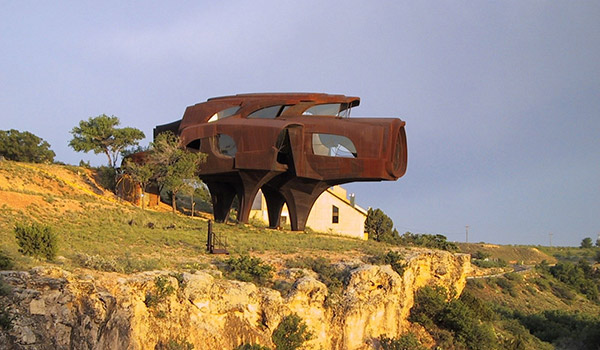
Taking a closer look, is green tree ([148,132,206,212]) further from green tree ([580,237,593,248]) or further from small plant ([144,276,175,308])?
green tree ([580,237,593,248])

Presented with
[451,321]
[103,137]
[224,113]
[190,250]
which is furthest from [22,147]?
[451,321]

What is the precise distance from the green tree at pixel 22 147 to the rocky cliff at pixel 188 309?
4845 cm

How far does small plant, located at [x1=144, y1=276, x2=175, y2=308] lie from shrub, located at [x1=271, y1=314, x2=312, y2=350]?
4.35 meters

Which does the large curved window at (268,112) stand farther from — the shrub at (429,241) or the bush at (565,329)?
the bush at (565,329)

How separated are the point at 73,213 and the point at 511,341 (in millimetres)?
25823

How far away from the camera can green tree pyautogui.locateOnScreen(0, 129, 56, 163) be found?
2518 inches

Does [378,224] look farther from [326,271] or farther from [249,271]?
[249,271]

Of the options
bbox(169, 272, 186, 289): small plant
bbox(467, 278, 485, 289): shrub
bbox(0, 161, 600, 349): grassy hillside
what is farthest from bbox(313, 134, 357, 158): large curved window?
bbox(169, 272, 186, 289): small plant

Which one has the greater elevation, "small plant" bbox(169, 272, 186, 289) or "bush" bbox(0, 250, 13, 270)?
"bush" bbox(0, 250, 13, 270)

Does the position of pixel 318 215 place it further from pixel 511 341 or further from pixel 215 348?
pixel 215 348

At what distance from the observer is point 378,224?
6669cm

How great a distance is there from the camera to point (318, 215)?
62156mm

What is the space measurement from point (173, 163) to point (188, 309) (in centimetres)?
2796

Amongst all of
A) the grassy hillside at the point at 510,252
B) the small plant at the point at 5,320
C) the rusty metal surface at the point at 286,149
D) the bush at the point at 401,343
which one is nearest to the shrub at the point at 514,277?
the rusty metal surface at the point at 286,149
